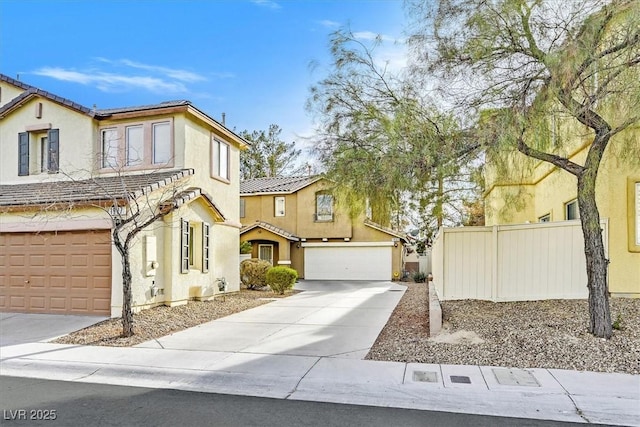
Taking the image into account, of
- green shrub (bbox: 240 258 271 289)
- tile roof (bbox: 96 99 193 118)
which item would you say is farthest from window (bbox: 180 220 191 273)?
green shrub (bbox: 240 258 271 289)

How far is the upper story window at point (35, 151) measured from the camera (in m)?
15.0

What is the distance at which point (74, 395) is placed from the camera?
586 centimetres

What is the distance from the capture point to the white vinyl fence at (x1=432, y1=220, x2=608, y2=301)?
973 cm

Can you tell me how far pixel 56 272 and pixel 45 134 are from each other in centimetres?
591

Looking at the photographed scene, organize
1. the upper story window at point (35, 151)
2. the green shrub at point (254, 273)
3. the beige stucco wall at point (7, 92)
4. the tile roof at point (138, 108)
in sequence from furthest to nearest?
the green shrub at point (254, 273) → the beige stucco wall at point (7, 92) → the upper story window at point (35, 151) → the tile roof at point (138, 108)

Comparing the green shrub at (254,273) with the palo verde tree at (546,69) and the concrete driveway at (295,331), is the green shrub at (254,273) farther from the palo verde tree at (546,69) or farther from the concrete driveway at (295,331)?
the palo verde tree at (546,69)

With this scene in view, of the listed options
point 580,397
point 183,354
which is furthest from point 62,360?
point 580,397

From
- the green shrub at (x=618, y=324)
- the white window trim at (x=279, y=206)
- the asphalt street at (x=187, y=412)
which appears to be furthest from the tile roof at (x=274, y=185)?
the asphalt street at (x=187, y=412)

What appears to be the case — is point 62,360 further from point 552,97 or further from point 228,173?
point 228,173

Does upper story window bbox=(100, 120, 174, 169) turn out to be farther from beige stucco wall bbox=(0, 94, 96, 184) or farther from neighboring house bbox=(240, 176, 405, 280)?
neighboring house bbox=(240, 176, 405, 280)

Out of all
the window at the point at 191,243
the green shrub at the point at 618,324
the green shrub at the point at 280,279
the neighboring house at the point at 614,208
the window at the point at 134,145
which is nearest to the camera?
the green shrub at the point at 618,324

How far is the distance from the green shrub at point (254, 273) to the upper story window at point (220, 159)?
177 inches

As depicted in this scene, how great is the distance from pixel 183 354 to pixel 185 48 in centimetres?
1103

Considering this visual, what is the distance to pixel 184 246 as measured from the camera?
13.3m
